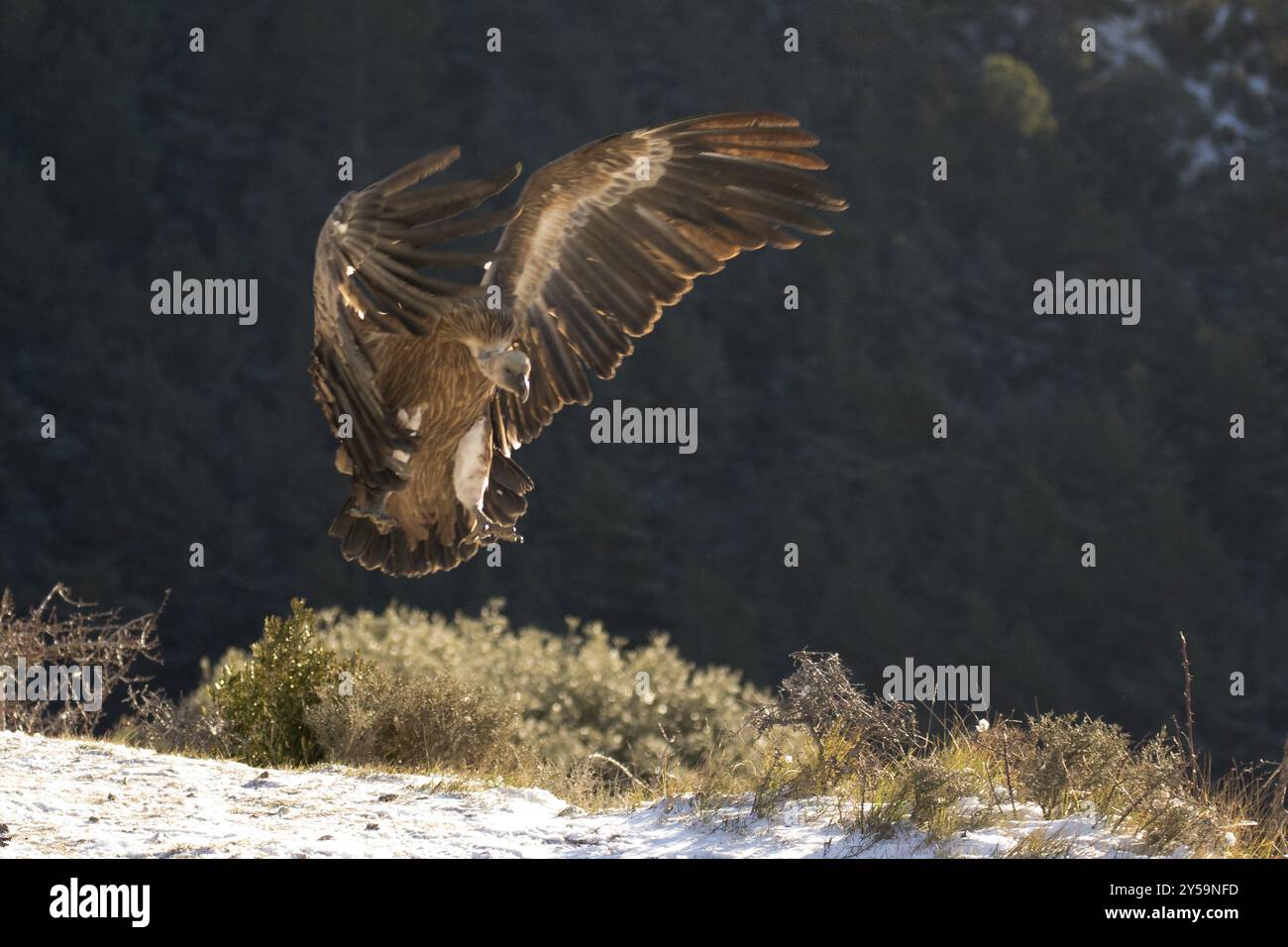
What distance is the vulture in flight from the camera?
19.7 feet

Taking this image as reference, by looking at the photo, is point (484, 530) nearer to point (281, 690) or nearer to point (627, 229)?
point (627, 229)

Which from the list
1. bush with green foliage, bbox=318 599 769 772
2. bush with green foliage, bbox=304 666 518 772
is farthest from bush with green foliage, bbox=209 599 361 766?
bush with green foliage, bbox=318 599 769 772

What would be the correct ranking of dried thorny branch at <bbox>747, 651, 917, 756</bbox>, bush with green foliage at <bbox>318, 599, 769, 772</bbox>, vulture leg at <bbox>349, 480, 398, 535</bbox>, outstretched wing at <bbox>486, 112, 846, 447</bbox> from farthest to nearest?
bush with green foliage at <bbox>318, 599, 769, 772</bbox>
outstretched wing at <bbox>486, 112, 846, 447</bbox>
dried thorny branch at <bbox>747, 651, 917, 756</bbox>
vulture leg at <bbox>349, 480, 398, 535</bbox>

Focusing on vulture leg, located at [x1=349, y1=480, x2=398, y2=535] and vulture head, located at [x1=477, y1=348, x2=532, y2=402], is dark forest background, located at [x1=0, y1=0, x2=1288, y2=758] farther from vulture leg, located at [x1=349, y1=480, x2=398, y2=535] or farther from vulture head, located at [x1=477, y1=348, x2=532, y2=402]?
vulture head, located at [x1=477, y1=348, x2=532, y2=402]

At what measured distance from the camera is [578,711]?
14.9 metres

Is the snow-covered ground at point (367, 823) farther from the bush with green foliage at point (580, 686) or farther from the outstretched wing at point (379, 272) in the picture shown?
the bush with green foliage at point (580, 686)

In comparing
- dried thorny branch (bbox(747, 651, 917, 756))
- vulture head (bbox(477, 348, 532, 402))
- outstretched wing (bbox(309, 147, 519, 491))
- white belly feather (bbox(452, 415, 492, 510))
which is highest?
outstretched wing (bbox(309, 147, 519, 491))

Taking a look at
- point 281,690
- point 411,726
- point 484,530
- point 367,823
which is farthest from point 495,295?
point 281,690

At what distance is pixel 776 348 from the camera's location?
158 ft

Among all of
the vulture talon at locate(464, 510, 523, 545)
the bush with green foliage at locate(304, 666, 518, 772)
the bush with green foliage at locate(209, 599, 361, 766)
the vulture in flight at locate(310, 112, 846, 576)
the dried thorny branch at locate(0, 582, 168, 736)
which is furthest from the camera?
the dried thorny branch at locate(0, 582, 168, 736)

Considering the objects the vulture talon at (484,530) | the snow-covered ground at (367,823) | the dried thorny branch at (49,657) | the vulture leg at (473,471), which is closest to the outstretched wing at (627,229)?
the vulture leg at (473,471)

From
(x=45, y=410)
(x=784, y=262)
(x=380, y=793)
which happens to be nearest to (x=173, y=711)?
(x=380, y=793)

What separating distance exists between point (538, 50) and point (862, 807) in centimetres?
4761

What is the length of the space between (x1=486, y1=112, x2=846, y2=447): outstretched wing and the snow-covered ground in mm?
1663
